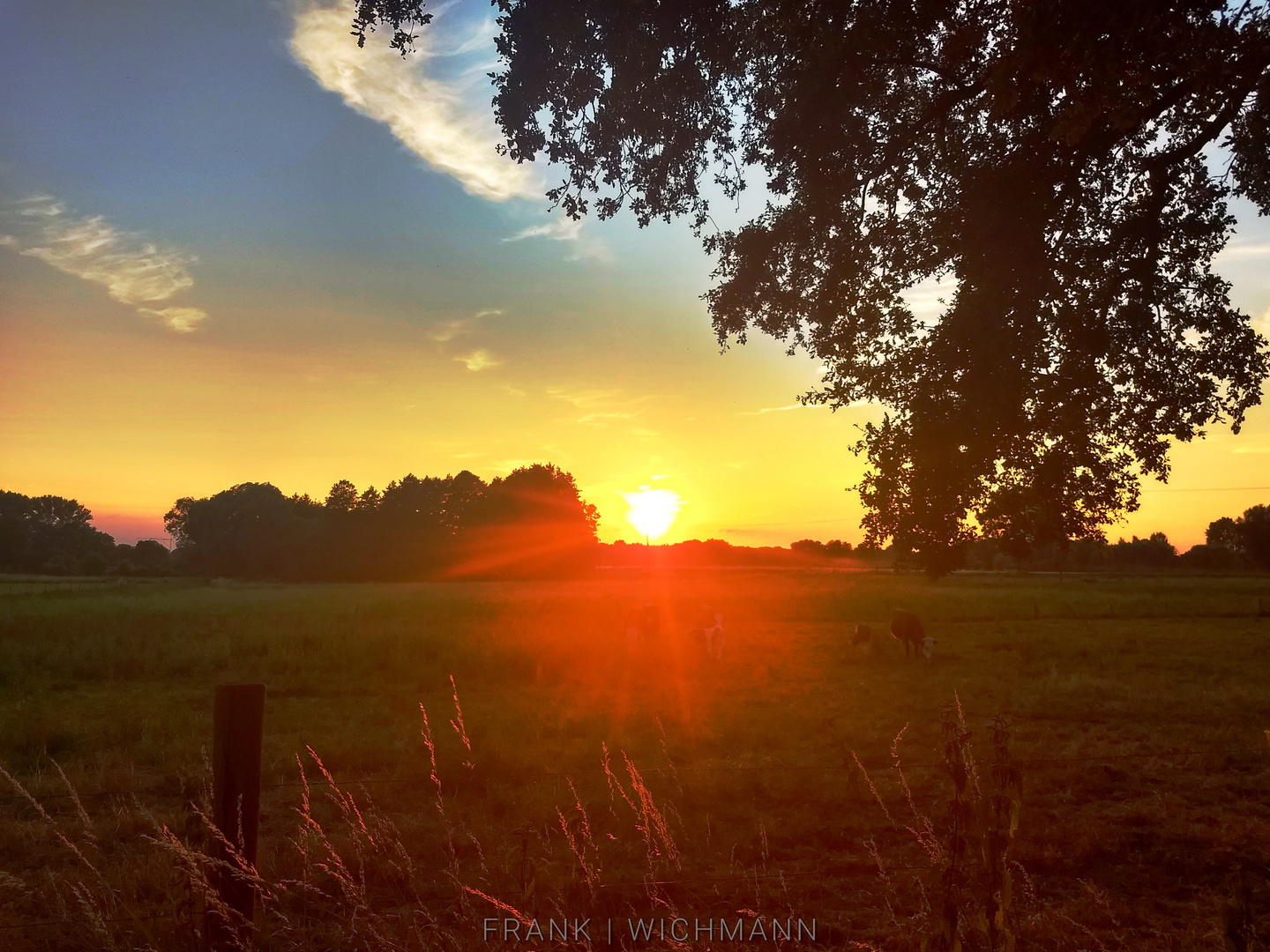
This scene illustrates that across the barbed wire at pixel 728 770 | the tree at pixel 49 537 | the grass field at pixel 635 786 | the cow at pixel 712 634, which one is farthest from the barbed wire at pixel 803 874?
the tree at pixel 49 537

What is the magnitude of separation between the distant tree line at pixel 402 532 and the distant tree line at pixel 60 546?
5.56m

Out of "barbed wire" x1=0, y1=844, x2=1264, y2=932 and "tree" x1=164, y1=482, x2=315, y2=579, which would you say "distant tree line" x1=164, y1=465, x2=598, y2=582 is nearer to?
"tree" x1=164, y1=482, x2=315, y2=579

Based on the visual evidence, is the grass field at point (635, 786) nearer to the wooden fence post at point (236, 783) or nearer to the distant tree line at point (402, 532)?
the wooden fence post at point (236, 783)

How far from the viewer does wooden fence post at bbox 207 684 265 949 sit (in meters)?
3.88

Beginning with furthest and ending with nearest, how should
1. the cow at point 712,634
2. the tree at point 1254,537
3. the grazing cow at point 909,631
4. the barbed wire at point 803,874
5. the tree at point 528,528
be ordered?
the tree at point 528,528 < the tree at point 1254,537 < the cow at point 712,634 < the grazing cow at point 909,631 < the barbed wire at point 803,874

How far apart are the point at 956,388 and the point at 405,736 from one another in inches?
347

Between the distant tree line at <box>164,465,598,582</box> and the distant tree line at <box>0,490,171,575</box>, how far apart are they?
556 centimetres

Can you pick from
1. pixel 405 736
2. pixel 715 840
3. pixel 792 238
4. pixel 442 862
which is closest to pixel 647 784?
pixel 715 840

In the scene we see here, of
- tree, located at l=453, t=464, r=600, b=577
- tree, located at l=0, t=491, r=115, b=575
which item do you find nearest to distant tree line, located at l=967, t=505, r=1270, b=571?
tree, located at l=453, t=464, r=600, b=577

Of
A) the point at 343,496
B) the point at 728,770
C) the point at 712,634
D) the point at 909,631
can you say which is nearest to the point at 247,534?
the point at 343,496

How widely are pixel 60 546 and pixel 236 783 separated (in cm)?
13322

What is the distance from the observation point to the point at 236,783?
392cm

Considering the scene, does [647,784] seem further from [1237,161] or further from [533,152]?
[1237,161]

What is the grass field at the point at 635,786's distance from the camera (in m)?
4.88
